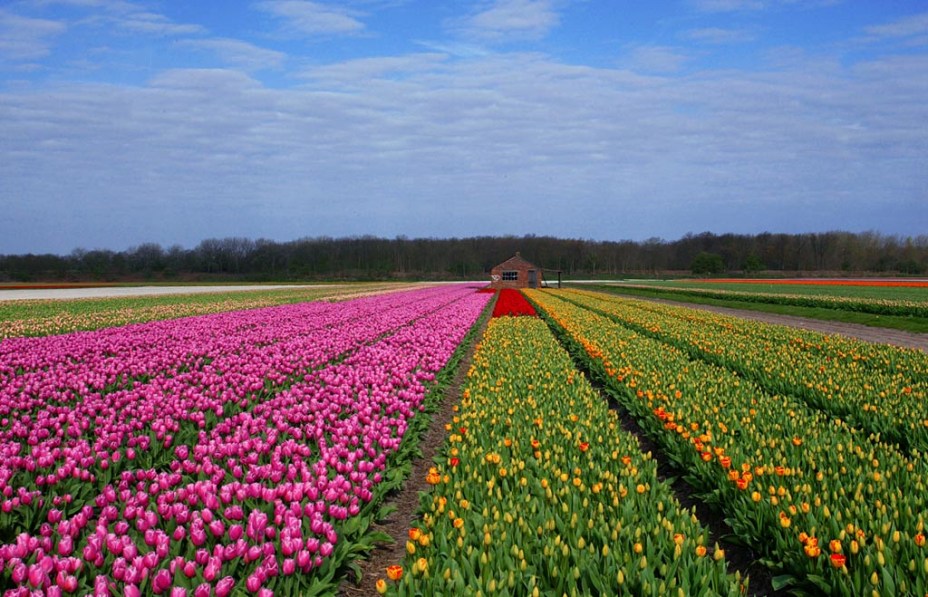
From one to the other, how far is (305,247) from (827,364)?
152 meters

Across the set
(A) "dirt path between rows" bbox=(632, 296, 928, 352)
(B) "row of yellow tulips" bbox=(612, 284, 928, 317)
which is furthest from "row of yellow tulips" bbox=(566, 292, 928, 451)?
(B) "row of yellow tulips" bbox=(612, 284, 928, 317)

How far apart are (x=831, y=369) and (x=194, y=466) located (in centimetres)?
1037

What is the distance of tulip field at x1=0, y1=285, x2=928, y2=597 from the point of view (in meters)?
3.73

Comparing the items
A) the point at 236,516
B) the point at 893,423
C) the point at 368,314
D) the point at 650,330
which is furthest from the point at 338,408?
the point at 368,314

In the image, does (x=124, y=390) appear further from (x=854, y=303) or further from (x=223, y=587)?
(x=854, y=303)

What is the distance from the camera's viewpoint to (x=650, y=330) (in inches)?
767

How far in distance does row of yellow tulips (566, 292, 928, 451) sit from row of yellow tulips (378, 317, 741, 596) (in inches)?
130

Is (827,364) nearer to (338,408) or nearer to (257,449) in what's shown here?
(338,408)

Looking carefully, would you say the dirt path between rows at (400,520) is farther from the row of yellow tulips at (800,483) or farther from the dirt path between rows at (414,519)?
the row of yellow tulips at (800,483)

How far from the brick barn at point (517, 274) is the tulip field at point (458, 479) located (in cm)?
7452

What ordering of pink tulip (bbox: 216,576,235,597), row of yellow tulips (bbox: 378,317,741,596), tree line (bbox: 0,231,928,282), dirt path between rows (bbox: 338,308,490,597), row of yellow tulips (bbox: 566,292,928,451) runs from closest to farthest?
pink tulip (bbox: 216,576,235,597) → row of yellow tulips (bbox: 378,317,741,596) → dirt path between rows (bbox: 338,308,490,597) → row of yellow tulips (bbox: 566,292,928,451) → tree line (bbox: 0,231,928,282)

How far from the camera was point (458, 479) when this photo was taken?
537cm

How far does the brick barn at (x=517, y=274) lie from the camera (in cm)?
8605

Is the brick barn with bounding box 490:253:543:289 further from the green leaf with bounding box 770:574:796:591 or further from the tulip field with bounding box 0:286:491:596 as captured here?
the green leaf with bounding box 770:574:796:591
